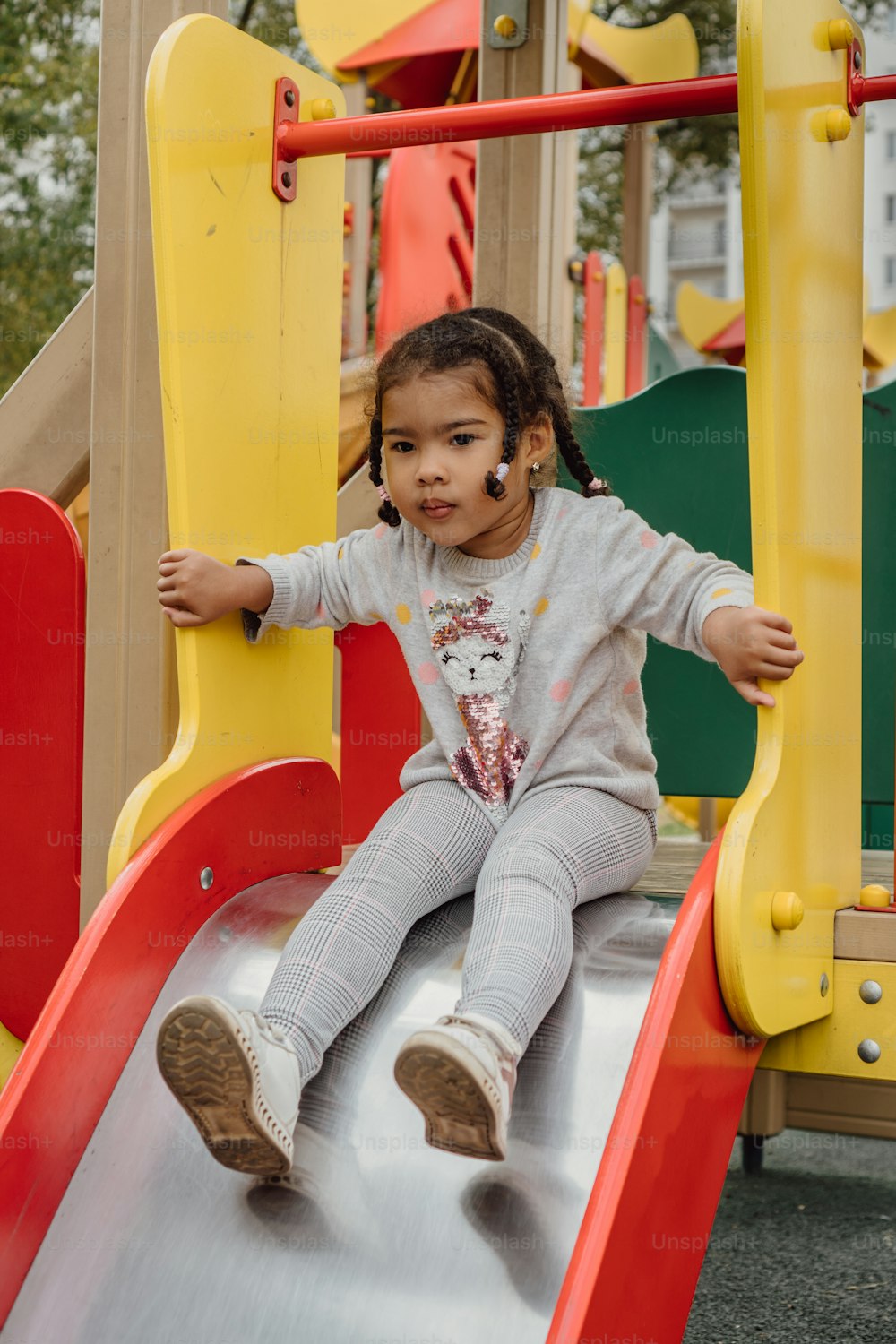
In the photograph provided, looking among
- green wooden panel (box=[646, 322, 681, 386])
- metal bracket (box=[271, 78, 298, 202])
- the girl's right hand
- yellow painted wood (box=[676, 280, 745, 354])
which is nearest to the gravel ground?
the girl's right hand

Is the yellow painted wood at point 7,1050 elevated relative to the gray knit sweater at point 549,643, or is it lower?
lower

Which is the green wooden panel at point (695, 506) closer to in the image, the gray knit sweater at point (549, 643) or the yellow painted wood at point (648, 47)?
the gray knit sweater at point (549, 643)

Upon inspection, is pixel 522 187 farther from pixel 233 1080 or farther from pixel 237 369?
pixel 233 1080

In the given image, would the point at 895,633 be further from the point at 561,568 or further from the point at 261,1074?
the point at 261,1074

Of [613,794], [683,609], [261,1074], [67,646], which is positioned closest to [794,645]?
[683,609]

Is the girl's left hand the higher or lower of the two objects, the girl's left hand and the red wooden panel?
the lower

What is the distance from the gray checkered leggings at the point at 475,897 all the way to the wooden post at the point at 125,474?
584 mm

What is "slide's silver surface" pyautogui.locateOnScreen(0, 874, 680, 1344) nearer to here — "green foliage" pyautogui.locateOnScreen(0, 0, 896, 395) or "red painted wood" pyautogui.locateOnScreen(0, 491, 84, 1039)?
"red painted wood" pyautogui.locateOnScreen(0, 491, 84, 1039)

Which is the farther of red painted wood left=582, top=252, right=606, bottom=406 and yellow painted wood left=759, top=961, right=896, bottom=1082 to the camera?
red painted wood left=582, top=252, right=606, bottom=406

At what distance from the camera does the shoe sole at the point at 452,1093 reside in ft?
3.84

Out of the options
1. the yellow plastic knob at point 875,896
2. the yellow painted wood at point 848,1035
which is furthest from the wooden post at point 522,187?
the yellow painted wood at point 848,1035

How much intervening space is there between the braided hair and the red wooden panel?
3.17 meters

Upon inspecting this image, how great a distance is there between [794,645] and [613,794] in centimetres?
32

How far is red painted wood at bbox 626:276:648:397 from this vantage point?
523 centimetres
